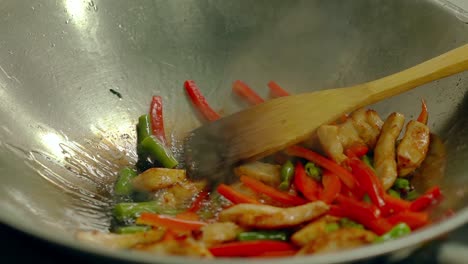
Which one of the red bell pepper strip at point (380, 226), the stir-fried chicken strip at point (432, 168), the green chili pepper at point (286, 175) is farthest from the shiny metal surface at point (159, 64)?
the green chili pepper at point (286, 175)

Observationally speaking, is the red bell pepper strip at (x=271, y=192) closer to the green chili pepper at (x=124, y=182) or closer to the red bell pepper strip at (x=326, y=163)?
the red bell pepper strip at (x=326, y=163)

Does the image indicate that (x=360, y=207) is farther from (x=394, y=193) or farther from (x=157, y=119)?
(x=157, y=119)

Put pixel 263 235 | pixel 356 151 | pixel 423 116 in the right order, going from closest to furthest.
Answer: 1. pixel 263 235
2. pixel 356 151
3. pixel 423 116

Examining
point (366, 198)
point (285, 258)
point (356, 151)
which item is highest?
point (356, 151)

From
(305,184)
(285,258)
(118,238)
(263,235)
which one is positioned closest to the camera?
(285,258)

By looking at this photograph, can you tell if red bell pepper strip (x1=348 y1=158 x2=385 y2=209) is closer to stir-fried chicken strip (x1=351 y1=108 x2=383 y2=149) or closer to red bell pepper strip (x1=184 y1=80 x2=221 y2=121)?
stir-fried chicken strip (x1=351 y1=108 x2=383 y2=149)

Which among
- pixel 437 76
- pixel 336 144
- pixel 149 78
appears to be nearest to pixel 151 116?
pixel 149 78

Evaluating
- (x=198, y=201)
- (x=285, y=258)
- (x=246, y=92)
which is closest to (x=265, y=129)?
(x=198, y=201)

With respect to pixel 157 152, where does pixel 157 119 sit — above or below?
above
